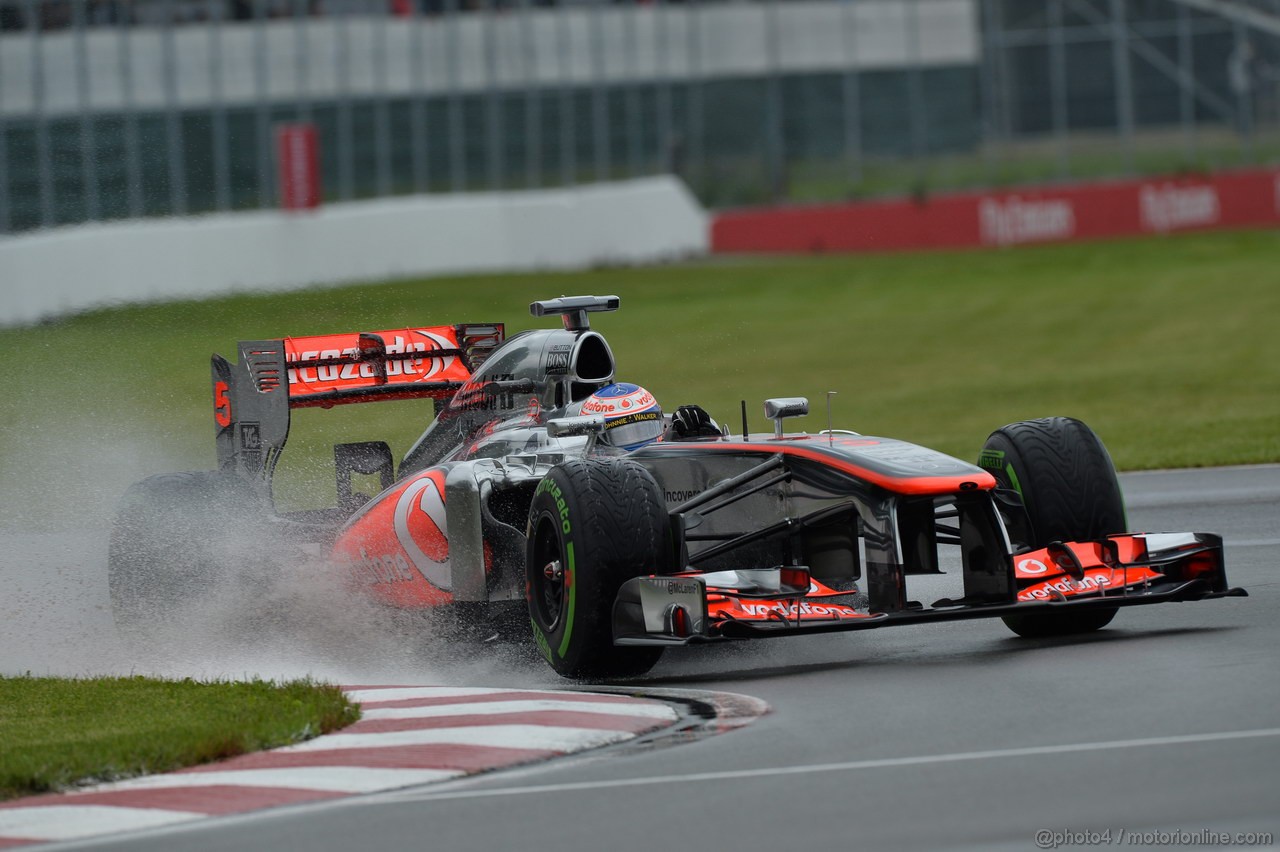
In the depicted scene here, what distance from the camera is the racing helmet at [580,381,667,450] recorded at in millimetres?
10539

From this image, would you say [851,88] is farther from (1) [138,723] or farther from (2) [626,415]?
(1) [138,723]

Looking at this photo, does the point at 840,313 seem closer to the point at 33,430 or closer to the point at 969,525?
the point at 33,430

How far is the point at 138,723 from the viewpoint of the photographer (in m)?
8.32

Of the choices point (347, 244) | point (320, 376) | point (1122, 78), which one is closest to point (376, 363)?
point (320, 376)

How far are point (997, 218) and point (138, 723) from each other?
39.9 meters

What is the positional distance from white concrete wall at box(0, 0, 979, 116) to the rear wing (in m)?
19.7

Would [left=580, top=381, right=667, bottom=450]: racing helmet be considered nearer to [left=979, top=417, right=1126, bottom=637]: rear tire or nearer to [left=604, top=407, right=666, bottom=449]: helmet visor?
[left=604, top=407, right=666, bottom=449]: helmet visor

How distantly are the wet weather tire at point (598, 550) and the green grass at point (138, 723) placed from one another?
3.54 feet

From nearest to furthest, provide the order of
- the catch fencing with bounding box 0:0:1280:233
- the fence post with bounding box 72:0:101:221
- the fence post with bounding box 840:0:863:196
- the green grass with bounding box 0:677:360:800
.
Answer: the green grass with bounding box 0:677:360:800, the fence post with bounding box 72:0:101:221, the catch fencing with bounding box 0:0:1280:233, the fence post with bounding box 840:0:863:196

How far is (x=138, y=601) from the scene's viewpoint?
11.3 m

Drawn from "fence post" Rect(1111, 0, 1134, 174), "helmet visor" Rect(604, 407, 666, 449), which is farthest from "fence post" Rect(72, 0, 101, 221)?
"fence post" Rect(1111, 0, 1134, 174)

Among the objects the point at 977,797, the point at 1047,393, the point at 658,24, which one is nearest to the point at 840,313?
the point at 1047,393

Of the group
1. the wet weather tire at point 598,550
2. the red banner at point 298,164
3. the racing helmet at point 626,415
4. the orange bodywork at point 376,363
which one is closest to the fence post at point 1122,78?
the red banner at point 298,164

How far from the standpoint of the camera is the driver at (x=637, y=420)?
1047 cm
